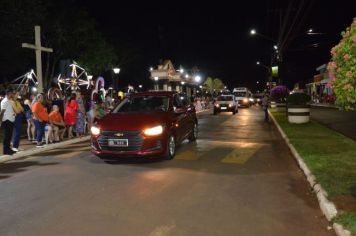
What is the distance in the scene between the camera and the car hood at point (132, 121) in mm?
10041

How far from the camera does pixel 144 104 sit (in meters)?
11.9

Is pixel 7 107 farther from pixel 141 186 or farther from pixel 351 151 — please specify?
pixel 351 151

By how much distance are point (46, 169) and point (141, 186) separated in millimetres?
3091

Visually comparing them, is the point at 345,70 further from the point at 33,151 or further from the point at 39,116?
the point at 39,116

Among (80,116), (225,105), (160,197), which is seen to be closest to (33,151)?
(80,116)

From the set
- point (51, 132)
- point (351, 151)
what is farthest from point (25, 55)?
point (351, 151)

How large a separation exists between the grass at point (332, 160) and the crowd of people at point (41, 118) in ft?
25.0

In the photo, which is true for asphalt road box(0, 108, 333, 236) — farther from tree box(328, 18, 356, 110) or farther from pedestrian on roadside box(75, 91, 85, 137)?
pedestrian on roadside box(75, 91, 85, 137)

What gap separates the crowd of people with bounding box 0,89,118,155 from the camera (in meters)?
11.9

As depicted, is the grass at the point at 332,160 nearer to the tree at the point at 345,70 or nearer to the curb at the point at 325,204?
the curb at the point at 325,204

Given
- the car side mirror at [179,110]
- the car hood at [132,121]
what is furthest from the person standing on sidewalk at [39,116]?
the car side mirror at [179,110]

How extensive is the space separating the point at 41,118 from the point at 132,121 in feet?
14.1

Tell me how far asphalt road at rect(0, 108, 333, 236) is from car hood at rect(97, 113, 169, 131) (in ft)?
2.98

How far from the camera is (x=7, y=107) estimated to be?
11773 millimetres
